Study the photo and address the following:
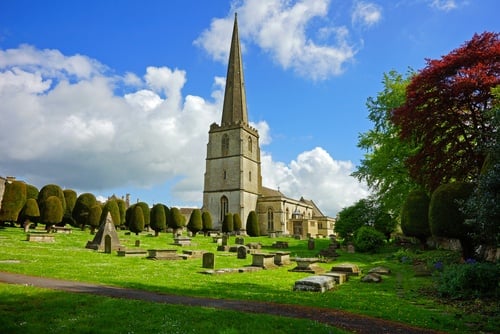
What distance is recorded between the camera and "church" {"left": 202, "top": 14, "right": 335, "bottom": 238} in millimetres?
58125

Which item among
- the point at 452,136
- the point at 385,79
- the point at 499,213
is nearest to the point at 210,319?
the point at 499,213

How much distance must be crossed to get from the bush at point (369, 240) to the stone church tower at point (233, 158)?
29.5 m

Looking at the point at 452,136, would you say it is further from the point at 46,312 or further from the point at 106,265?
the point at 46,312

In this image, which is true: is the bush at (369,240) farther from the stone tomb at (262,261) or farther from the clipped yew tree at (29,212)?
the clipped yew tree at (29,212)

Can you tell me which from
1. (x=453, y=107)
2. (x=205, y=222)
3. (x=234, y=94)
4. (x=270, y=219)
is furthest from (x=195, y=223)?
(x=453, y=107)

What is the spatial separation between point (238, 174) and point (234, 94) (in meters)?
14.2

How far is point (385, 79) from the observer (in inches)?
1129

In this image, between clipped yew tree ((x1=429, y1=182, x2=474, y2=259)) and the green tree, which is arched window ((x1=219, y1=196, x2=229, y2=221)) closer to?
the green tree

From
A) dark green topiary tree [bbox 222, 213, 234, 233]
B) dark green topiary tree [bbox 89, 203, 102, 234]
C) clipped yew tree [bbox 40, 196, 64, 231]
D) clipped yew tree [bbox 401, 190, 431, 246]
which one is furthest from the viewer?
dark green topiary tree [bbox 222, 213, 234, 233]

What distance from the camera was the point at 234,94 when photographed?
6256 cm

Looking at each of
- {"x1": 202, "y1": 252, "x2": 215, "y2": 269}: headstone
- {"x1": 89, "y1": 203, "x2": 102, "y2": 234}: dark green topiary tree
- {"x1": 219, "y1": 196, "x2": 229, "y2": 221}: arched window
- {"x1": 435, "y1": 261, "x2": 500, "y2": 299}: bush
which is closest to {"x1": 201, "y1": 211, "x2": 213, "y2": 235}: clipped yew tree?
{"x1": 219, "y1": 196, "x2": 229, "y2": 221}: arched window

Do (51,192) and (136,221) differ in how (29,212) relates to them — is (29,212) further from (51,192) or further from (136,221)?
(136,221)

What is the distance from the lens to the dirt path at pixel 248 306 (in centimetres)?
673

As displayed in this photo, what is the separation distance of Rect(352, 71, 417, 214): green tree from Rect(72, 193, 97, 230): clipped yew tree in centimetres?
2654
